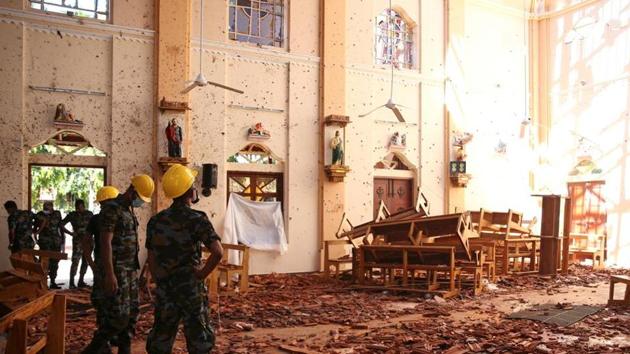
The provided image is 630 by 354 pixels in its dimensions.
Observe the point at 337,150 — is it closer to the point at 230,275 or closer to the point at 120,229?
the point at 230,275

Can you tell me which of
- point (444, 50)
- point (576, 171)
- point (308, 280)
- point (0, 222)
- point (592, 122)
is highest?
point (444, 50)

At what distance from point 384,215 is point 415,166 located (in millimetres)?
3782

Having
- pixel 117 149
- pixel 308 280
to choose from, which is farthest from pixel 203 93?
pixel 308 280

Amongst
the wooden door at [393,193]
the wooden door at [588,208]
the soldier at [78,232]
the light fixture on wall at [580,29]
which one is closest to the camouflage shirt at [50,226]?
the soldier at [78,232]

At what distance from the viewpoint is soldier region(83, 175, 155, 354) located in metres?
5.24

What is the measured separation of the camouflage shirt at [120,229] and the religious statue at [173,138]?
7.56 metres

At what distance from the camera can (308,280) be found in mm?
13297

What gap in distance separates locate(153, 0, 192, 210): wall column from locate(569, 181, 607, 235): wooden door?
42.2ft

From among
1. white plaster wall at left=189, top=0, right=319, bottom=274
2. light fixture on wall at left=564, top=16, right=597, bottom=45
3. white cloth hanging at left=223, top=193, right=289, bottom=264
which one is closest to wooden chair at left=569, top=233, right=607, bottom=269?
light fixture on wall at left=564, top=16, right=597, bottom=45

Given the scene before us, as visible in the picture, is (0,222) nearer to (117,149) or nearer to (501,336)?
(117,149)

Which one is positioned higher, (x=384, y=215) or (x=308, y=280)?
(x=384, y=215)

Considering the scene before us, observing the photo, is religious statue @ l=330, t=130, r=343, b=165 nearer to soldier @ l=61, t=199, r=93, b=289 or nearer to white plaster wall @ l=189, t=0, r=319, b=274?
white plaster wall @ l=189, t=0, r=319, b=274

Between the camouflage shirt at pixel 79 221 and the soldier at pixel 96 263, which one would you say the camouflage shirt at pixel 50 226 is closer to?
the camouflage shirt at pixel 79 221

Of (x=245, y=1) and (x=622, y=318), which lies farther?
(x=245, y=1)
